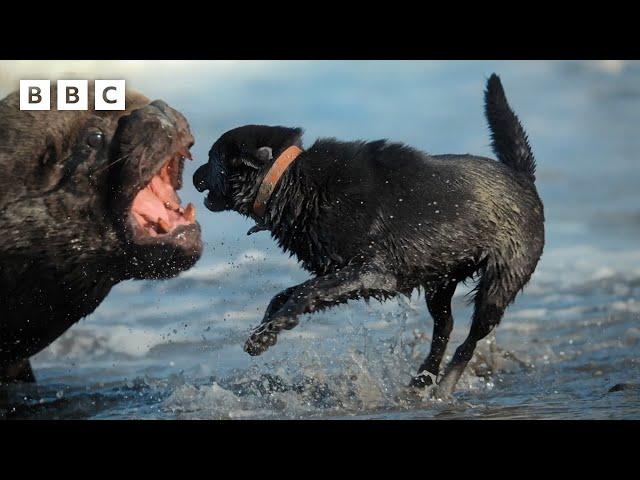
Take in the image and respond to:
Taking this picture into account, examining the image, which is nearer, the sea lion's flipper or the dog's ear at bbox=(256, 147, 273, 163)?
the dog's ear at bbox=(256, 147, 273, 163)

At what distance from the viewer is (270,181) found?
221 inches

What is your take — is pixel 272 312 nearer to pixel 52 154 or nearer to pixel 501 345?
pixel 52 154

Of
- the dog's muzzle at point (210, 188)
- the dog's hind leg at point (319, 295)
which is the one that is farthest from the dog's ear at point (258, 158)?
the dog's hind leg at point (319, 295)

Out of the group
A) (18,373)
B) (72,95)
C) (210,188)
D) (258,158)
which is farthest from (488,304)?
(18,373)

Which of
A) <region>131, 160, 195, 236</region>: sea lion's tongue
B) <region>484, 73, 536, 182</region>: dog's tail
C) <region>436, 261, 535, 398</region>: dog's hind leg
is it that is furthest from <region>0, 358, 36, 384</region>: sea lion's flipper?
<region>484, 73, 536, 182</region>: dog's tail

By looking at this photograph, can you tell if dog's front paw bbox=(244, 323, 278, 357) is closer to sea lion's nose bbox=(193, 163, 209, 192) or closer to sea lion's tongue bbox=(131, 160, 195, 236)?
sea lion's tongue bbox=(131, 160, 195, 236)

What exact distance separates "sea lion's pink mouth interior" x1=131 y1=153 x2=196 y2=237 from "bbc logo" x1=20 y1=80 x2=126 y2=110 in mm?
460

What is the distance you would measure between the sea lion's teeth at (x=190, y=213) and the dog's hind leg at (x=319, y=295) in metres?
0.77

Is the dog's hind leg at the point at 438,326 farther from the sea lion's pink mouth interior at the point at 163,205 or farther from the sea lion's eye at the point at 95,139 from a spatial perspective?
the sea lion's eye at the point at 95,139

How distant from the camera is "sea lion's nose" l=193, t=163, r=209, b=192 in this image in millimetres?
5867

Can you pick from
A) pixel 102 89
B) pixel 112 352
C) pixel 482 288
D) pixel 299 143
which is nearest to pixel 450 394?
pixel 482 288

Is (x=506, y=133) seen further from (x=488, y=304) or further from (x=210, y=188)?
(x=210, y=188)

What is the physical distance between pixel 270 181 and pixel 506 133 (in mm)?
1573

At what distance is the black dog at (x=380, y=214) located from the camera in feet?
18.2
